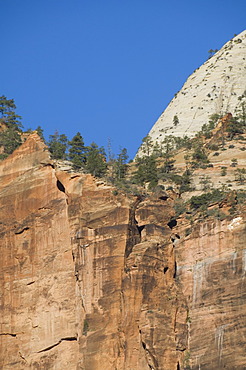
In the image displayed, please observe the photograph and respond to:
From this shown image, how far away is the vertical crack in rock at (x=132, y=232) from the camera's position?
96.3m

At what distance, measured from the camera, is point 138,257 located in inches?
3725

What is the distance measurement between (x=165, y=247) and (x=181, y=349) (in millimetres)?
10457

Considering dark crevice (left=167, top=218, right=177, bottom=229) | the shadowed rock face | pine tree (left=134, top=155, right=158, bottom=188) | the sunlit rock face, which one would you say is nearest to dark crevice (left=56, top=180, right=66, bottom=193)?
the shadowed rock face

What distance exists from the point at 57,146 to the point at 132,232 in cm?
2883

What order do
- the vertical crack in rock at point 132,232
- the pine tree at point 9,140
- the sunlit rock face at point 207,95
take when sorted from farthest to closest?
the sunlit rock face at point 207,95 → the pine tree at point 9,140 → the vertical crack in rock at point 132,232

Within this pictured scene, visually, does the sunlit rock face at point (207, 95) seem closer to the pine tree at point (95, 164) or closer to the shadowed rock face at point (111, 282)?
the pine tree at point (95, 164)

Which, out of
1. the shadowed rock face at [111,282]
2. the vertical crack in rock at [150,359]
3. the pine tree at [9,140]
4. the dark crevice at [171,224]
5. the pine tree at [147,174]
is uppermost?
the pine tree at [9,140]

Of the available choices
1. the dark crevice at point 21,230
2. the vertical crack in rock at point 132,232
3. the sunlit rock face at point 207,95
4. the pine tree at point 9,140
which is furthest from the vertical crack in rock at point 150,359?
the sunlit rock face at point 207,95

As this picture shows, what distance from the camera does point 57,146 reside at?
406 ft

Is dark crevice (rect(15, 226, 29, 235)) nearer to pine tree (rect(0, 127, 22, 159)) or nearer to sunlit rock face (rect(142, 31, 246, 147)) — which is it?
pine tree (rect(0, 127, 22, 159))

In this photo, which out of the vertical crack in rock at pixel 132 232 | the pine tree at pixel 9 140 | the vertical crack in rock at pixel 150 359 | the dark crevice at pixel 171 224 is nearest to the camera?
the vertical crack in rock at pixel 150 359

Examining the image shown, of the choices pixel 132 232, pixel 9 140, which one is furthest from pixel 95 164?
pixel 132 232

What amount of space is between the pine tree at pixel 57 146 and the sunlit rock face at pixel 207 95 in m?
35.6

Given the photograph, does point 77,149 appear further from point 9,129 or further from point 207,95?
point 207,95
